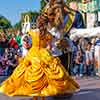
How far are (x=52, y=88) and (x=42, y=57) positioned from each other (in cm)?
54

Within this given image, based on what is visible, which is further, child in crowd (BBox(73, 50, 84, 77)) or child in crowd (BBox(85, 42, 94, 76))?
child in crowd (BBox(85, 42, 94, 76))

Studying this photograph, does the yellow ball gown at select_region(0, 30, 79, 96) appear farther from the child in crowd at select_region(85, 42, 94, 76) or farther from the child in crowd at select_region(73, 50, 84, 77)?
the child in crowd at select_region(85, 42, 94, 76)

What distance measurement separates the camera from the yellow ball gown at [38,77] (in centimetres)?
654

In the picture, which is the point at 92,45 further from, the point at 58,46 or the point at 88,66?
the point at 58,46

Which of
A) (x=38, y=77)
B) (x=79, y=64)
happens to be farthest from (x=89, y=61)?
(x=38, y=77)

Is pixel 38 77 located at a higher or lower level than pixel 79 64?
higher

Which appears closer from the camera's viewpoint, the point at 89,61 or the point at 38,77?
the point at 38,77

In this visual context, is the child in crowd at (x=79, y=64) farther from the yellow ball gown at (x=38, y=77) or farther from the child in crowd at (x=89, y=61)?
the yellow ball gown at (x=38, y=77)

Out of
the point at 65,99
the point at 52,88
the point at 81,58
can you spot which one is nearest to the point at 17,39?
the point at 81,58

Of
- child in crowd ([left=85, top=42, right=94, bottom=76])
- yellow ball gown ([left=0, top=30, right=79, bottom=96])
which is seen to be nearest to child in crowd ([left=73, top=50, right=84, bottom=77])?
child in crowd ([left=85, top=42, right=94, bottom=76])

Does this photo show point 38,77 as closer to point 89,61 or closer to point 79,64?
point 79,64

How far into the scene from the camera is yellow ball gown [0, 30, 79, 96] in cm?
654

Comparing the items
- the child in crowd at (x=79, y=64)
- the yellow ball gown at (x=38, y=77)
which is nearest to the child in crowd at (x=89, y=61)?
the child in crowd at (x=79, y=64)

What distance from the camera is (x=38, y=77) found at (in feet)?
21.7
